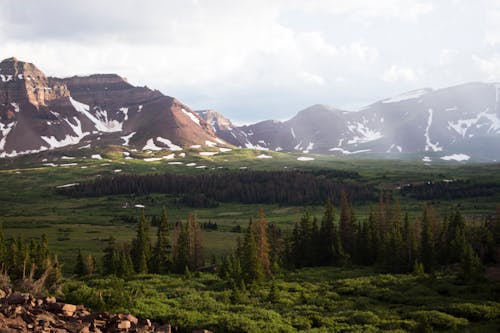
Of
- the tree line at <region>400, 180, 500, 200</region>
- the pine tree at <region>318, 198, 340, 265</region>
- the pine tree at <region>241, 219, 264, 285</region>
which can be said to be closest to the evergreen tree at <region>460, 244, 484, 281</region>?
the pine tree at <region>241, 219, 264, 285</region>

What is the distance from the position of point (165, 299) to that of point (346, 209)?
153 feet

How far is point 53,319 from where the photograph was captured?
97.3 feet

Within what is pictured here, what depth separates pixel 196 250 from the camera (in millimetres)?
75875

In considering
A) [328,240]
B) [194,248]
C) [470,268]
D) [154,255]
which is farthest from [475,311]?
[154,255]

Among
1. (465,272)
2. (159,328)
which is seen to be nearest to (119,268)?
(159,328)

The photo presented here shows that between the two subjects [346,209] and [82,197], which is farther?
[82,197]

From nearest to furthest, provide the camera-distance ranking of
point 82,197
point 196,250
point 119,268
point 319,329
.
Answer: point 319,329 → point 119,268 → point 196,250 → point 82,197

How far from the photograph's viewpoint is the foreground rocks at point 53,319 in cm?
2709

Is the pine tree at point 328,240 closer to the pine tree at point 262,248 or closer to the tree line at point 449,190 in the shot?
the pine tree at point 262,248

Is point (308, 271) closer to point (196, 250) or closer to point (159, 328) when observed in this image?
point (196, 250)

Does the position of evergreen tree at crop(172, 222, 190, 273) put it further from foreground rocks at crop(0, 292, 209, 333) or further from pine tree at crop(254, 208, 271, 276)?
foreground rocks at crop(0, 292, 209, 333)

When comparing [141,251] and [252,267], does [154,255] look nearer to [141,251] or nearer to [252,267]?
[141,251]

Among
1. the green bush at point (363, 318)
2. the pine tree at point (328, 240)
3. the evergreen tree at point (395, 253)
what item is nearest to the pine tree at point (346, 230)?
the pine tree at point (328, 240)

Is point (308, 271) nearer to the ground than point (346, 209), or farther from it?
nearer to the ground
